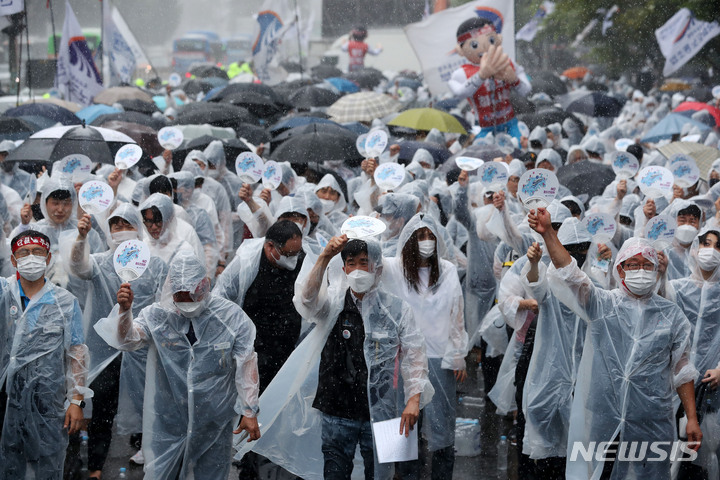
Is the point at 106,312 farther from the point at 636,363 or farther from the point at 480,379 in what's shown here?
the point at 480,379

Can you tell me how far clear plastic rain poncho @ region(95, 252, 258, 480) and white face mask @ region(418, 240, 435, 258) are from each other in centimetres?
104

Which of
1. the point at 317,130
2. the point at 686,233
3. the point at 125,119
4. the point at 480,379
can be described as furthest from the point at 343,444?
the point at 125,119

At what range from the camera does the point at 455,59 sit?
1243 centimetres

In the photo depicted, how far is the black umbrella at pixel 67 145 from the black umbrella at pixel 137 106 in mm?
6349

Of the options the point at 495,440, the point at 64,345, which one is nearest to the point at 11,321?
the point at 64,345

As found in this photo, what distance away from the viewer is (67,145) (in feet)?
28.6

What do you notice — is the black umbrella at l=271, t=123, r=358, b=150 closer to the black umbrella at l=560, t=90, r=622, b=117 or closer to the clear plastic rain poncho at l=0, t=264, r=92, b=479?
the clear plastic rain poncho at l=0, t=264, r=92, b=479

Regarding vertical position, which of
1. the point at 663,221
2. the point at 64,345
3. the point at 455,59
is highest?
the point at 455,59

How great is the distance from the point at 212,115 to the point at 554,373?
27.6ft

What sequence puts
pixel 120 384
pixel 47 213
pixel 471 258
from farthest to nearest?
pixel 471 258 → pixel 47 213 → pixel 120 384

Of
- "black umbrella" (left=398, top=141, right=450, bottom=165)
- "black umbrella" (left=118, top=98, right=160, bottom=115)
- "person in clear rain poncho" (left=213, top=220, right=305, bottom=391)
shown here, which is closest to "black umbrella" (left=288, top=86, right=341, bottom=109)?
"black umbrella" (left=118, top=98, right=160, bottom=115)

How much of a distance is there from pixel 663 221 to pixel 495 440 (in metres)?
1.89

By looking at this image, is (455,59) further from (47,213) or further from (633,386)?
(633,386)

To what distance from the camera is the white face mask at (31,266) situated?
4.88m
